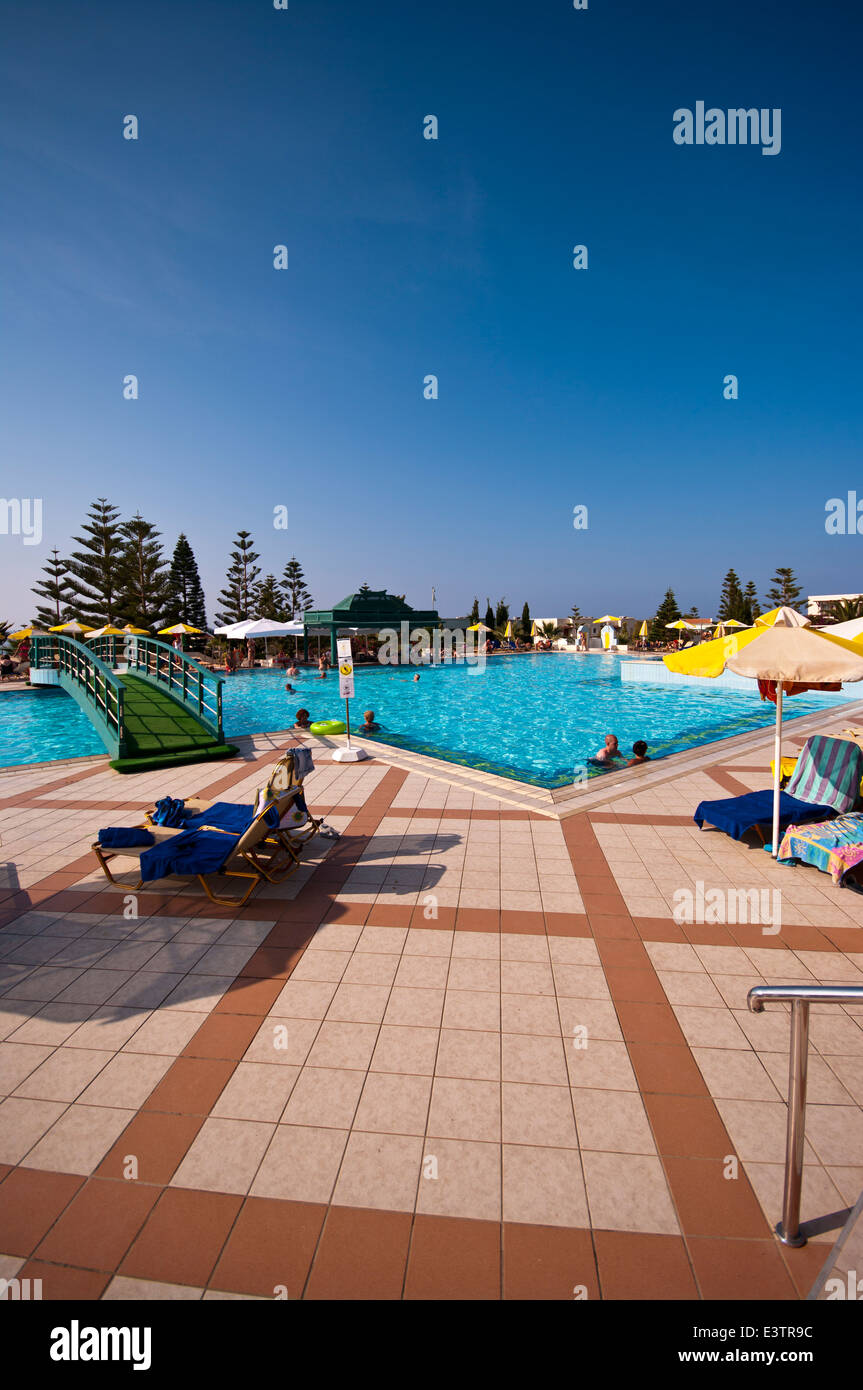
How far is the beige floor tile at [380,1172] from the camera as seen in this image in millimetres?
2680

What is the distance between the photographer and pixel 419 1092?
329cm

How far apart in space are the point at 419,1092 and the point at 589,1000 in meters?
1.39

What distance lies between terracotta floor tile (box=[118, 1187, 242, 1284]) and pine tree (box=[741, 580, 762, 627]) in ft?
142

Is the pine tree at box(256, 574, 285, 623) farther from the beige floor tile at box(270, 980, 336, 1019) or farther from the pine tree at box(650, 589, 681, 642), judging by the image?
the beige floor tile at box(270, 980, 336, 1019)

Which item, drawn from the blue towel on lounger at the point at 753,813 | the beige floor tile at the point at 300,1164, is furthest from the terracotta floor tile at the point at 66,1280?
the blue towel on lounger at the point at 753,813

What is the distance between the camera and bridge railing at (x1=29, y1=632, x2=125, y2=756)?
11117 millimetres

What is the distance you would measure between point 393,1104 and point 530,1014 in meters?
1.12

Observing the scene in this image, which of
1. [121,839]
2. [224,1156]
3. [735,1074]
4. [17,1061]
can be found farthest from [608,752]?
[17,1061]

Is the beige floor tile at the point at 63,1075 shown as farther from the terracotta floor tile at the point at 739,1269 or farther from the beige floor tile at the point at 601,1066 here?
the terracotta floor tile at the point at 739,1269

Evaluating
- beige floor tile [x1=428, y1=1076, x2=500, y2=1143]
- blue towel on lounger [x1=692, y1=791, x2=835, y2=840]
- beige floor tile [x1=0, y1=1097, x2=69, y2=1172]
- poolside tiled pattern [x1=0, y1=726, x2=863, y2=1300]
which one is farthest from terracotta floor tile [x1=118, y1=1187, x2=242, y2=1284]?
blue towel on lounger [x1=692, y1=791, x2=835, y2=840]

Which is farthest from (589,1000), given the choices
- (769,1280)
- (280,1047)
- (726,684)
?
(726,684)

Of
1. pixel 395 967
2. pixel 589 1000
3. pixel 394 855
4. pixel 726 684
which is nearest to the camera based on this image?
pixel 589 1000

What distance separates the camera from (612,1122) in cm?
308
